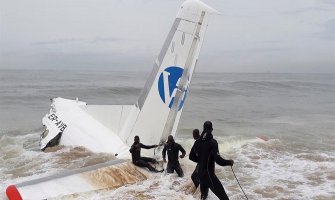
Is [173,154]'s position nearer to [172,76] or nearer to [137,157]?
[137,157]

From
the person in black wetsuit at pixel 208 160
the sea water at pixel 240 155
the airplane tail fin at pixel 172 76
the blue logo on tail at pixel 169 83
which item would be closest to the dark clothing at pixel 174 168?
the sea water at pixel 240 155

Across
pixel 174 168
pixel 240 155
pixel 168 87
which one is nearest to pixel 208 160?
pixel 174 168

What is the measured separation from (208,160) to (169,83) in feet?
8.33

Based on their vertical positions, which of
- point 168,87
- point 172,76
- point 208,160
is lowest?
point 208,160

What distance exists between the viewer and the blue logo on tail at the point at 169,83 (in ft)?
26.1

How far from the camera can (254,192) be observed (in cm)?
849

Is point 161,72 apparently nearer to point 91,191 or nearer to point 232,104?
point 91,191

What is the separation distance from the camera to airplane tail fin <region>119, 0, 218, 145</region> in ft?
25.6

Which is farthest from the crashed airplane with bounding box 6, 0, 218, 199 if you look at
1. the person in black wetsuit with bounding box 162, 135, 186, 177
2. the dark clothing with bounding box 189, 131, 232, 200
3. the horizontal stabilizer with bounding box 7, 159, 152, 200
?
the dark clothing with bounding box 189, 131, 232, 200

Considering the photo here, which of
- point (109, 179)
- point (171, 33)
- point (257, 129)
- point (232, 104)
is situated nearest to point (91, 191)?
point (109, 179)

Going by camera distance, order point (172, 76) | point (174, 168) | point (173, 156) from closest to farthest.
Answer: point (173, 156) → point (174, 168) → point (172, 76)

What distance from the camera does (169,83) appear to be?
26.3 feet

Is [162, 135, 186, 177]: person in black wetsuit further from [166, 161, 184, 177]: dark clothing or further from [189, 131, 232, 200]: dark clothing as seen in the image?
[189, 131, 232, 200]: dark clothing

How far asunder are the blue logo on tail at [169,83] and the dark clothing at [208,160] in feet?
6.89
